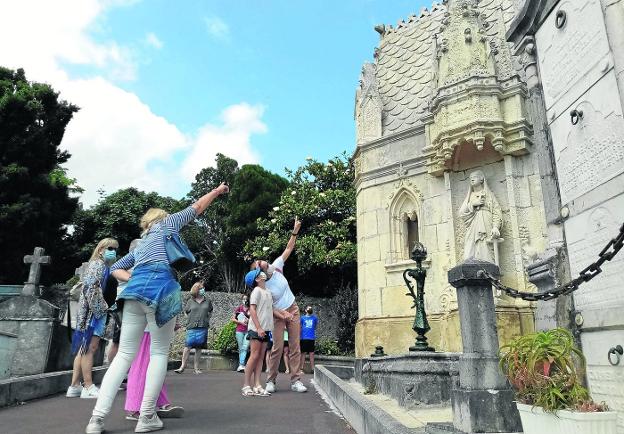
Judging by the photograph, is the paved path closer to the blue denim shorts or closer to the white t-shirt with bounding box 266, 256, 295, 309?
the blue denim shorts

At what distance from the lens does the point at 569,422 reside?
8.09 ft

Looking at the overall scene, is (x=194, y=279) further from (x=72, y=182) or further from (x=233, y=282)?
(x=72, y=182)

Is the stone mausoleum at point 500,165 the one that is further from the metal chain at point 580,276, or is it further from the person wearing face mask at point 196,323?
the person wearing face mask at point 196,323

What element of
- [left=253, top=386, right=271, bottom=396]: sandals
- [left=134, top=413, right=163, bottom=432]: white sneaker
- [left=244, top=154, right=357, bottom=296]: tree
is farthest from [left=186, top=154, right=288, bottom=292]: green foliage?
[left=134, top=413, right=163, bottom=432]: white sneaker

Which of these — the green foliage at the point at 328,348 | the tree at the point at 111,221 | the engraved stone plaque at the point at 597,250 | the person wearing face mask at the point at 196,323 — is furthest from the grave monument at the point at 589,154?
the tree at the point at 111,221

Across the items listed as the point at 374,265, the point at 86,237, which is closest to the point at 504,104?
the point at 374,265

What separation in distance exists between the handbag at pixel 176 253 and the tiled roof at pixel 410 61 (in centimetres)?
1003

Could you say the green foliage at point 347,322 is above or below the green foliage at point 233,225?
below

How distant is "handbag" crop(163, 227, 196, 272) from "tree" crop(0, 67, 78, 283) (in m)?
18.4

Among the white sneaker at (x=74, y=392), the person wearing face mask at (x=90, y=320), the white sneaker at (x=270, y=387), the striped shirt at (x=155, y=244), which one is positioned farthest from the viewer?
the white sneaker at (x=270, y=387)

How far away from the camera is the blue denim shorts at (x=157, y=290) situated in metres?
3.87

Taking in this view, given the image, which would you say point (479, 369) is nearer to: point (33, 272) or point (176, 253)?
point (176, 253)

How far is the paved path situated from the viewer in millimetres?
4070

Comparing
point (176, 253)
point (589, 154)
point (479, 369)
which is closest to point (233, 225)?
point (176, 253)
